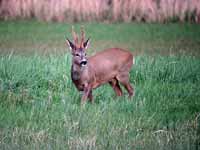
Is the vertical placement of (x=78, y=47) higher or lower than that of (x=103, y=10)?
lower

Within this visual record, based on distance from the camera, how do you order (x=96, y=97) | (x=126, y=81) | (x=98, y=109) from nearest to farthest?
1. (x=98, y=109)
2. (x=96, y=97)
3. (x=126, y=81)

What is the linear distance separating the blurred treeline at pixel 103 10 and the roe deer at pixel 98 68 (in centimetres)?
13

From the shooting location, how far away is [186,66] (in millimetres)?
5688

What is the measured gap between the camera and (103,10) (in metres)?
5.74

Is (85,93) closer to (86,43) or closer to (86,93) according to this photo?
(86,93)

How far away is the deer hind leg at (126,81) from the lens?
5926 millimetres

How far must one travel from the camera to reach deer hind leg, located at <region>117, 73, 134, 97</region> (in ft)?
19.4

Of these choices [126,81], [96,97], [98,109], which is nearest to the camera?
[98,109]

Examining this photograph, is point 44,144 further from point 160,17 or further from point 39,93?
point 160,17

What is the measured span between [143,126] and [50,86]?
64 centimetres

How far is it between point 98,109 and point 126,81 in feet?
1.51

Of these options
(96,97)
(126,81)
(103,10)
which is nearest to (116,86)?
(126,81)

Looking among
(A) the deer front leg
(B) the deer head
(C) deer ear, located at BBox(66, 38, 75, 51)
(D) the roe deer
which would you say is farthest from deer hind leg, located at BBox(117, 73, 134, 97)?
(C) deer ear, located at BBox(66, 38, 75, 51)

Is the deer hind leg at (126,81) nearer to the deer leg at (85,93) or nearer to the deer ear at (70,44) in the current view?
the deer leg at (85,93)
